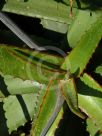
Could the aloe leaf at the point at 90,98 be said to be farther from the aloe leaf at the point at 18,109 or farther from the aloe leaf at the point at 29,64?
the aloe leaf at the point at 18,109

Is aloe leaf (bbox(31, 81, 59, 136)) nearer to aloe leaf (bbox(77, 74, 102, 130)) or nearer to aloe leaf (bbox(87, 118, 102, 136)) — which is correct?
aloe leaf (bbox(77, 74, 102, 130))

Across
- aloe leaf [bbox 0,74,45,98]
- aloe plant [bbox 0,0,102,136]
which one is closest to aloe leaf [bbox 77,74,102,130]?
aloe plant [bbox 0,0,102,136]

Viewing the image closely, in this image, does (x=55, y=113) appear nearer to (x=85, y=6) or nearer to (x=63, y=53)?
(x=63, y=53)

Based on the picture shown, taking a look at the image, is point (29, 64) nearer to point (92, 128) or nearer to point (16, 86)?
point (16, 86)

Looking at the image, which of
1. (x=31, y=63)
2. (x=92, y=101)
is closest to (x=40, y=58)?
(x=31, y=63)

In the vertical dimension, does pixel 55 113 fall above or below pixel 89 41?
below

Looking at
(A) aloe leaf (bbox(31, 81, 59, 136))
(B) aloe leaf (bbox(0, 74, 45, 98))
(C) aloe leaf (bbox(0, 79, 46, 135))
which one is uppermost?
(A) aloe leaf (bbox(31, 81, 59, 136))

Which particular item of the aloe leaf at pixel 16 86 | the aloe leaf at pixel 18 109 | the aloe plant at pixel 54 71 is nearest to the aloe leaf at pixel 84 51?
the aloe plant at pixel 54 71

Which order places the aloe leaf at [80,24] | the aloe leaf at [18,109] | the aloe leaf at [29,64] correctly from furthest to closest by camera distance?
the aloe leaf at [18,109] < the aloe leaf at [80,24] < the aloe leaf at [29,64]
